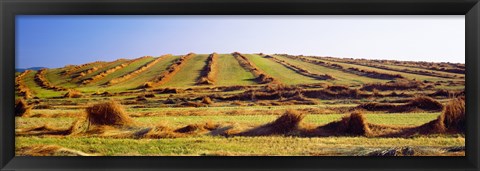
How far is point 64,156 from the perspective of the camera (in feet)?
14.8

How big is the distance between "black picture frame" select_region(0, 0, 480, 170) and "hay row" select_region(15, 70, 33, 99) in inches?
4.2

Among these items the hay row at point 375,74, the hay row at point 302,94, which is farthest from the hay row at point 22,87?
the hay row at point 375,74

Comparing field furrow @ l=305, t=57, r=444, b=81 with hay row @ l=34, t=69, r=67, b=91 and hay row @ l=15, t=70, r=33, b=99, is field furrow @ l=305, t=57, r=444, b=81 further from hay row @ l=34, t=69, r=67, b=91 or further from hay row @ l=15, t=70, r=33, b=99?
hay row @ l=15, t=70, r=33, b=99

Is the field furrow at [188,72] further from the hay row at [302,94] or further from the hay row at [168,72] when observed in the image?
the hay row at [302,94]

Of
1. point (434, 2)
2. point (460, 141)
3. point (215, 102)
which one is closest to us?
point (434, 2)

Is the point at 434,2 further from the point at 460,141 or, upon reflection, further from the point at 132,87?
the point at 132,87

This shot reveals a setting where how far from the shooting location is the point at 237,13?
170 inches

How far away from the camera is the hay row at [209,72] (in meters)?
4.82

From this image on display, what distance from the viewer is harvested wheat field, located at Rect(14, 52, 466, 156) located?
4.59 meters

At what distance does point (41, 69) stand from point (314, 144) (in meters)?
2.93

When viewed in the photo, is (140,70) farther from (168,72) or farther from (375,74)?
(375,74)

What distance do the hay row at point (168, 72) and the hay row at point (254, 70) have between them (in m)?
0.49

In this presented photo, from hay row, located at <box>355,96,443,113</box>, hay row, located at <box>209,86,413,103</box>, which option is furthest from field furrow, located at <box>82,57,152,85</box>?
hay row, located at <box>355,96,443,113</box>

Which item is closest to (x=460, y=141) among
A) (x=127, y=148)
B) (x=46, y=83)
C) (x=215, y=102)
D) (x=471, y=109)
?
(x=471, y=109)
